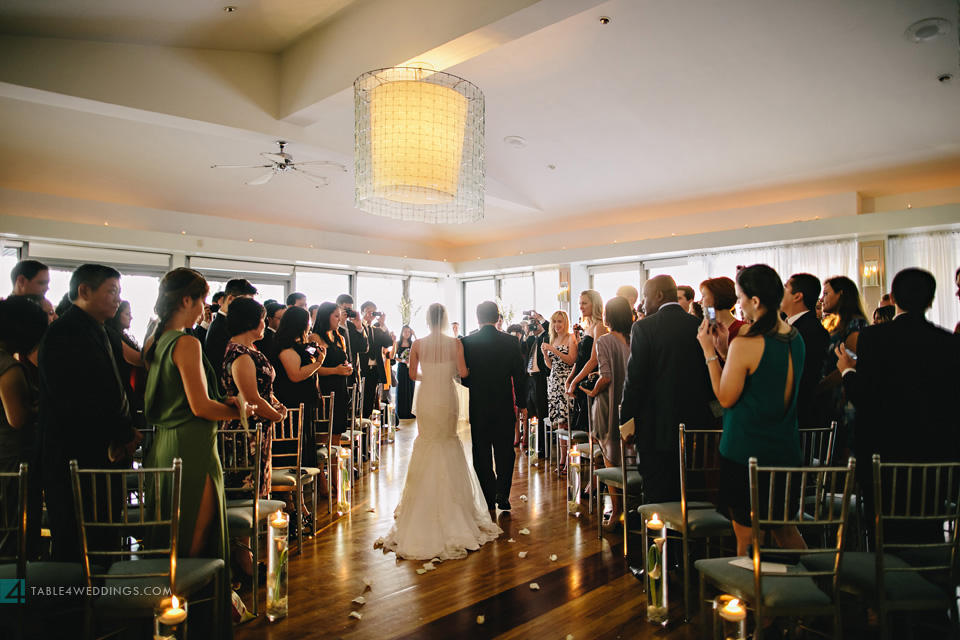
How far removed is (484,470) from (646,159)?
504 centimetres

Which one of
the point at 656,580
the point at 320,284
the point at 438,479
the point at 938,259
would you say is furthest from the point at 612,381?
the point at 320,284

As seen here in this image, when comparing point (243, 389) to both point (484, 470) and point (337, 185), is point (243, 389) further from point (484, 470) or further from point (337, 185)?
point (337, 185)

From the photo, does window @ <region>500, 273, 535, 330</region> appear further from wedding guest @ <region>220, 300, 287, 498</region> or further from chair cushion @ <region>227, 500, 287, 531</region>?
chair cushion @ <region>227, 500, 287, 531</region>

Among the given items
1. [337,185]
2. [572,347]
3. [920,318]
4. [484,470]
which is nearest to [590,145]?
[572,347]

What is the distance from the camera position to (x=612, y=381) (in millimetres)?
4176

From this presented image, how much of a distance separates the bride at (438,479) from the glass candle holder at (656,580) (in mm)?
1364

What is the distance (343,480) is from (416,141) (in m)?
2.99

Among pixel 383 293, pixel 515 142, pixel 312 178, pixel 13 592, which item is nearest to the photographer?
pixel 13 592

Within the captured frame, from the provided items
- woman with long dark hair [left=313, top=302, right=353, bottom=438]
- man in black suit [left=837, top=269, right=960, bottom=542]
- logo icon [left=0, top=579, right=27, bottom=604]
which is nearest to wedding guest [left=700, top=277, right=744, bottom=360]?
man in black suit [left=837, top=269, right=960, bottom=542]

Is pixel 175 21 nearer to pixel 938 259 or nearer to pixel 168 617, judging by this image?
pixel 168 617


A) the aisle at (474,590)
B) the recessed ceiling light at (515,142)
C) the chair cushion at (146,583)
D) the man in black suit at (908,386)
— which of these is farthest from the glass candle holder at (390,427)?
the man in black suit at (908,386)

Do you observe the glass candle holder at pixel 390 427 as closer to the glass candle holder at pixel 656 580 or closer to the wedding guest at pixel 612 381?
the wedding guest at pixel 612 381

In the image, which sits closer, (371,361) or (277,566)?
(277,566)

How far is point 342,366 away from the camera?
4.89m
